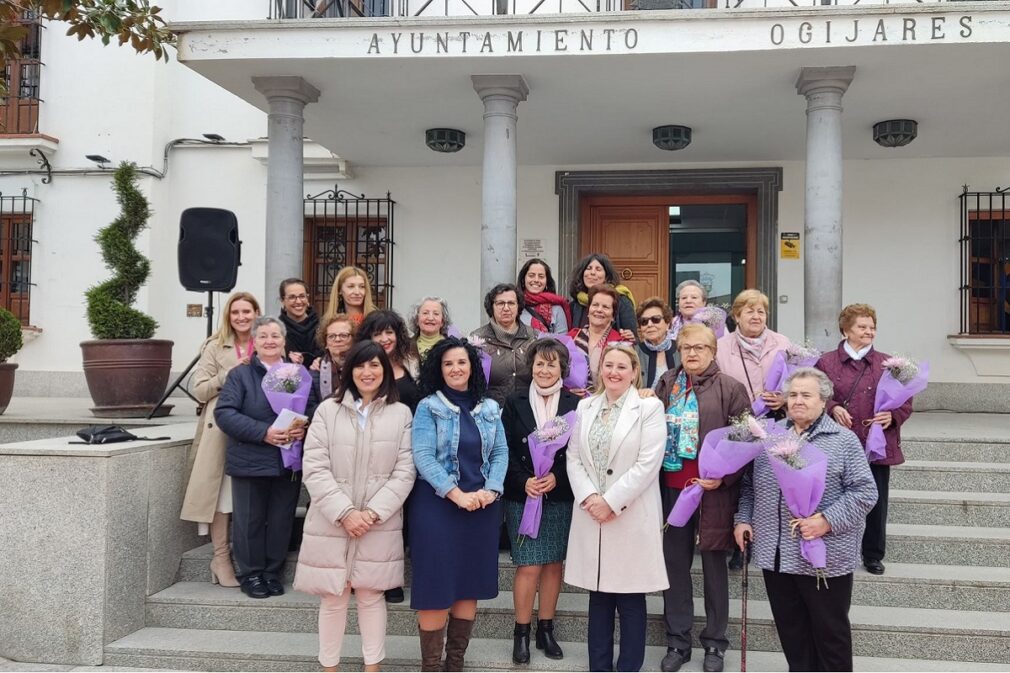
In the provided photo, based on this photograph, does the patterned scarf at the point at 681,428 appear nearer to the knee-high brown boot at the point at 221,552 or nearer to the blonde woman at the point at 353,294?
the blonde woman at the point at 353,294

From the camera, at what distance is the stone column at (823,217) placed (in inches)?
240

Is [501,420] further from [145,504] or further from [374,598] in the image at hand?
[145,504]

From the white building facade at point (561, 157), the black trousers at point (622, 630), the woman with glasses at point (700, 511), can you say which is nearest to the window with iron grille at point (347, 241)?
the white building facade at point (561, 157)

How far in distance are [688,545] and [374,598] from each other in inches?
60.1

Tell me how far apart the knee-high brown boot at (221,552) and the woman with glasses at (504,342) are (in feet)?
5.98

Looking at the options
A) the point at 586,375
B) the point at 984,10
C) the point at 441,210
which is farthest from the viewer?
the point at 441,210

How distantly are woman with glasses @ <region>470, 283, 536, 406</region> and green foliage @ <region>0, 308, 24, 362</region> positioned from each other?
4692mm

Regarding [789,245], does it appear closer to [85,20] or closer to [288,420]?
[288,420]

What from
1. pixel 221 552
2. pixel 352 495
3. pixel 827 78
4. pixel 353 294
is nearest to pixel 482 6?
pixel 827 78

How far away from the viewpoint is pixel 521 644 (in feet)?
12.3

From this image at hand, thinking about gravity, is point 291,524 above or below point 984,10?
below

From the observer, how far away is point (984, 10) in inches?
214

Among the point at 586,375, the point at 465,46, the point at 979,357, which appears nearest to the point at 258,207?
the point at 465,46

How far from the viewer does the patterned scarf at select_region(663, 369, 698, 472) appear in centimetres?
369
